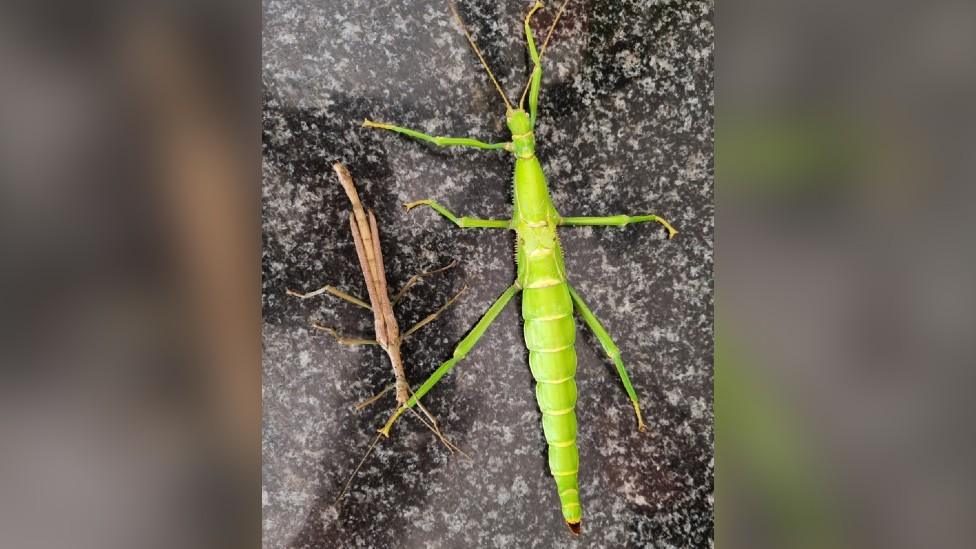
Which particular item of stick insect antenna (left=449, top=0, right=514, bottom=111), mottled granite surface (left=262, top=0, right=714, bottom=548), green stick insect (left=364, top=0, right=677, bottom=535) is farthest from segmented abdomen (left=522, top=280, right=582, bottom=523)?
stick insect antenna (left=449, top=0, right=514, bottom=111)

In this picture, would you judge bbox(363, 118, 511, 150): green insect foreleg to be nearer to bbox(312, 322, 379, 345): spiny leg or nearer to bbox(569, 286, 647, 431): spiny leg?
bbox(569, 286, 647, 431): spiny leg

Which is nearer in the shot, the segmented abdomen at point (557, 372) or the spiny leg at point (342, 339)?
the segmented abdomen at point (557, 372)

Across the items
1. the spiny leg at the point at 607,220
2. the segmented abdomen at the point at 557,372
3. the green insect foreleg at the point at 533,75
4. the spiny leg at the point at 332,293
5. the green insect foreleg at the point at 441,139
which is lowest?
the segmented abdomen at the point at 557,372

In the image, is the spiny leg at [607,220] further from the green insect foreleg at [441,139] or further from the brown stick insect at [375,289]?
the brown stick insect at [375,289]

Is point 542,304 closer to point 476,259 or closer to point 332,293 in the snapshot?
point 476,259

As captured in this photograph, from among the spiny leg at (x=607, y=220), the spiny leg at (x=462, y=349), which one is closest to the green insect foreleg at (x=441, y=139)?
the spiny leg at (x=607, y=220)

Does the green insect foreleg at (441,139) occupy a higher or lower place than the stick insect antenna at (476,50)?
lower
